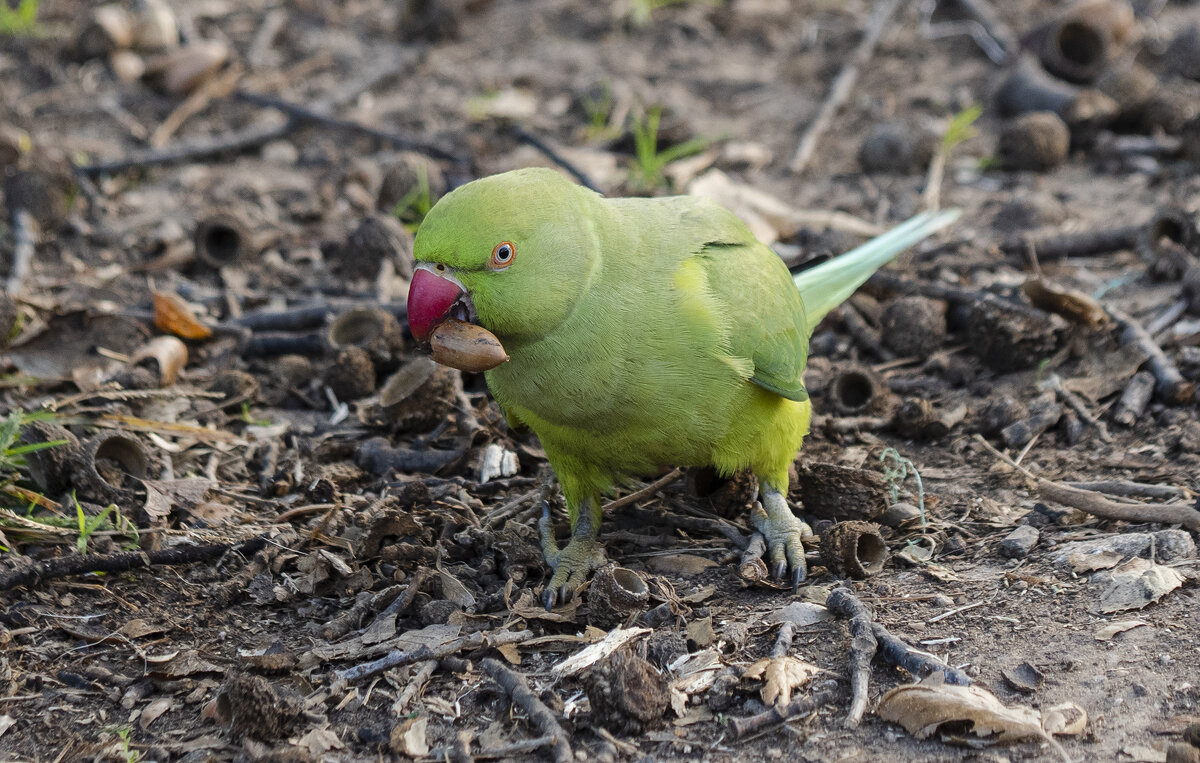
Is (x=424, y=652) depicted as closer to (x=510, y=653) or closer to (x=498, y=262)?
(x=510, y=653)

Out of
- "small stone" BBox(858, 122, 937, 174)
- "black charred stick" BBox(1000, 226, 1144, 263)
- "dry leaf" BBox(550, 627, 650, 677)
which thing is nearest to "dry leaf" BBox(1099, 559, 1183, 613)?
"dry leaf" BBox(550, 627, 650, 677)

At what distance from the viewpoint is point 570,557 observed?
3.60 m

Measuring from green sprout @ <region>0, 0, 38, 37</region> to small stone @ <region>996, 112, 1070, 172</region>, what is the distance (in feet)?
22.2

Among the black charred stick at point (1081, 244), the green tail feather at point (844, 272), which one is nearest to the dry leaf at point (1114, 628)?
the green tail feather at point (844, 272)

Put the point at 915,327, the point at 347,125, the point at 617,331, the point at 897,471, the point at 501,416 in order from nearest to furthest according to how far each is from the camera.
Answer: the point at 617,331
the point at 897,471
the point at 501,416
the point at 915,327
the point at 347,125

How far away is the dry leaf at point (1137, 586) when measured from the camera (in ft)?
9.97

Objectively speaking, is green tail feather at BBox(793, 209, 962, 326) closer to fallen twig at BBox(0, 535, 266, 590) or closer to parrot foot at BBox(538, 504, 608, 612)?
parrot foot at BBox(538, 504, 608, 612)

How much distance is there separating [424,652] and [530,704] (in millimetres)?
422

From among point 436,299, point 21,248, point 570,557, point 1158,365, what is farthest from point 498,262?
point 21,248

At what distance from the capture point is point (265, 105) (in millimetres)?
7141

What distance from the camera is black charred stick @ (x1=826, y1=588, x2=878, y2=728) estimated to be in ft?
8.94

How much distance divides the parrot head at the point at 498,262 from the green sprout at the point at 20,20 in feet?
20.4

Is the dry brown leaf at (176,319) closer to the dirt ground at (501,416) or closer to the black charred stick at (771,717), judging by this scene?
the dirt ground at (501,416)

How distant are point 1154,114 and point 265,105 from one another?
18.2 ft
